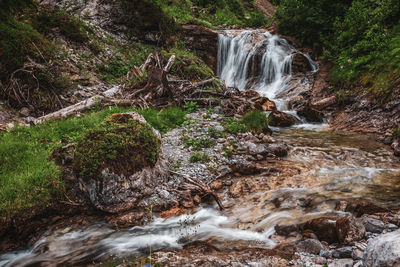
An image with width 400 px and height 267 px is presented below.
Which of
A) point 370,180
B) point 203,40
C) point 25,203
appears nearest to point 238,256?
point 25,203

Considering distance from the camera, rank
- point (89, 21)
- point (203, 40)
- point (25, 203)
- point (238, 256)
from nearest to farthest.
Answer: point (238, 256), point (25, 203), point (89, 21), point (203, 40)

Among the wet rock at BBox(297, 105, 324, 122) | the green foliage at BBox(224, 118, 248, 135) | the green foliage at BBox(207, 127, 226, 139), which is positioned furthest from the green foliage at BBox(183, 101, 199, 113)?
the wet rock at BBox(297, 105, 324, 122)

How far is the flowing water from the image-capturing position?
3252 millimetres

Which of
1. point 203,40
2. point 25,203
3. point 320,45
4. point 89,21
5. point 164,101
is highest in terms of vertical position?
point 89,21

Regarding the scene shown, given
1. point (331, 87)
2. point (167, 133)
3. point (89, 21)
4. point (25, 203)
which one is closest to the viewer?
point (25, 203)

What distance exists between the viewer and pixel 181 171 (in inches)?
192

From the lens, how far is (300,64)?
1463 cm

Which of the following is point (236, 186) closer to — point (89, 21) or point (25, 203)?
point (25, 203)

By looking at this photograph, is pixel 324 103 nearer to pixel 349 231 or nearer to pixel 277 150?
pixel 277 150

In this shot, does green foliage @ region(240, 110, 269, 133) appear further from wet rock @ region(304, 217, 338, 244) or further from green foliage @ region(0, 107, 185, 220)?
green foliage @ region(0, 107, 185, 220)

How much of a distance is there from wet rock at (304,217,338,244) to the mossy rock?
297 cm

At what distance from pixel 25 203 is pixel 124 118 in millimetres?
2313

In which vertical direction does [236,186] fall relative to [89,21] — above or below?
below

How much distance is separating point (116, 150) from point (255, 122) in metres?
5.01
